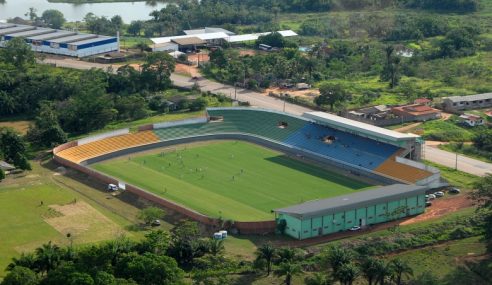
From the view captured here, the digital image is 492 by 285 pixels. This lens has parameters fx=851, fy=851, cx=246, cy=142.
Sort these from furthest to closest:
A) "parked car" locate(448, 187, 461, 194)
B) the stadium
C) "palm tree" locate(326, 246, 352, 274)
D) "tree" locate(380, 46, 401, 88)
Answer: "tree" locate(380, 46, 401, 88), "parked car" locate(448, 187, 461, 194), the stadium, "palm tree" locate(326, 246, 352, 274)

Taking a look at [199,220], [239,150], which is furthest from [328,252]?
[239,150]

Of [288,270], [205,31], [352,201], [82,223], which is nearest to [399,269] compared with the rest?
[288,270]

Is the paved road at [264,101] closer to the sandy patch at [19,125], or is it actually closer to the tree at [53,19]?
the sandy patch at [19,125]

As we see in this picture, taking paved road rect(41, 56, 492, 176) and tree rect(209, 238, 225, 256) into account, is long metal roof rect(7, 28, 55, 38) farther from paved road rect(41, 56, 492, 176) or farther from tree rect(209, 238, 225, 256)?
tree rect(209, 238, 225, 256)

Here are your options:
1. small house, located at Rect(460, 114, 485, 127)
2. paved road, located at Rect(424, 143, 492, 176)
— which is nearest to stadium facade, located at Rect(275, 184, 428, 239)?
paved road, located at Rect(424, 143, 492, 176)

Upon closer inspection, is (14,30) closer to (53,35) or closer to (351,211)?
(53,35)

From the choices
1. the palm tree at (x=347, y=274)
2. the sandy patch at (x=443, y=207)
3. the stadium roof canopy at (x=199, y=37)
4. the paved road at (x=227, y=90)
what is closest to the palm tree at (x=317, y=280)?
the palm tree at (x=347, y=274)
